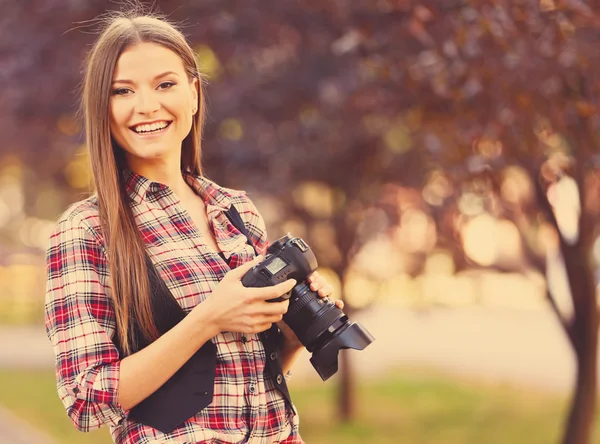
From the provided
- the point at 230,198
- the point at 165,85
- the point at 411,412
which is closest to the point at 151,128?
the point at 165,85

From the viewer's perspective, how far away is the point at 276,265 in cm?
210

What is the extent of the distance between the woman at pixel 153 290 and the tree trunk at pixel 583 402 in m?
4.38

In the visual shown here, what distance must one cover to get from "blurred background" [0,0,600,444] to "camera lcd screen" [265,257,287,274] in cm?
86

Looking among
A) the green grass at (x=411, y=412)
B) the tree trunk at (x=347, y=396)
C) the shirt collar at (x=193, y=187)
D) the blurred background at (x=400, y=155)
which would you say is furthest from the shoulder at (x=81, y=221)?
the tree trunk at (x=347, y=396)

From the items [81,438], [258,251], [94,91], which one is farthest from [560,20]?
[81,438]

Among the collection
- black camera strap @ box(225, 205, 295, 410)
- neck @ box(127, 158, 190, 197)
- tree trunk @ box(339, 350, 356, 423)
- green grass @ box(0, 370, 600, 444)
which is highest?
neck @ box(127, 158, 190, 197)

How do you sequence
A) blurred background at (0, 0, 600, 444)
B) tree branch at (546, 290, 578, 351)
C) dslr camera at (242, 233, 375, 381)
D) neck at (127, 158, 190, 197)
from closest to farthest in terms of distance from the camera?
dslr camera at (242, 233, 375, 381) → neck at (127, 158, 190, 197) → blurred background at (0, 0, 600, 444) → tree branch at (546, 290, 578, 351)

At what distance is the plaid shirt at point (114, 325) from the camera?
6.61 feet

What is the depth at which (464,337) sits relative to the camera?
54.2ft

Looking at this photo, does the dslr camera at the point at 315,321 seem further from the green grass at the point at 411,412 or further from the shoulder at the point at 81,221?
the green grass at the point at 411,412

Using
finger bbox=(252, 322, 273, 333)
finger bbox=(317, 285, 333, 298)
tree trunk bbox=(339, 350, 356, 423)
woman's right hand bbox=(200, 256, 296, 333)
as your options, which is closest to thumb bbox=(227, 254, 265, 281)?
woman's right hand bbox=(200, 256, 296, 333)

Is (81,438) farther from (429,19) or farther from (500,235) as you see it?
(429,19)

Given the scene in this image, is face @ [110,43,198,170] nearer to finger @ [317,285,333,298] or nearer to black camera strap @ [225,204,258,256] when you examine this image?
black camera strap @ [225,204,258,256]

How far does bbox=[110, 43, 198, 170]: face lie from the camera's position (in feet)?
7.20
